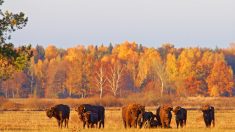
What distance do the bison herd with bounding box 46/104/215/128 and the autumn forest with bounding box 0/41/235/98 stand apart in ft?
292

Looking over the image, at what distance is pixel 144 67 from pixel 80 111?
115 meters

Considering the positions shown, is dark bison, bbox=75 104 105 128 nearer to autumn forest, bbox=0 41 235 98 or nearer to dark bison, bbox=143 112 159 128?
dark bison, bbox=143 112 159 128

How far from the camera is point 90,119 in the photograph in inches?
1966

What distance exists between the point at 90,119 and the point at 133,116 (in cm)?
320

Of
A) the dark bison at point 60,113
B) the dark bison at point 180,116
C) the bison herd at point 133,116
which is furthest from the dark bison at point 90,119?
the dark bison at point 180,116

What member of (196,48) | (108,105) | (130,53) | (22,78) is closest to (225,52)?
(196,48)

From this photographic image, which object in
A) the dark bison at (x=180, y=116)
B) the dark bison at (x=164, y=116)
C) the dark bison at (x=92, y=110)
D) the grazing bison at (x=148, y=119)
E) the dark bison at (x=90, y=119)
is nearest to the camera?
the grazing bison at (x=148, y=119)

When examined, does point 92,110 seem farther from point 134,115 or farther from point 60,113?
point 134,115

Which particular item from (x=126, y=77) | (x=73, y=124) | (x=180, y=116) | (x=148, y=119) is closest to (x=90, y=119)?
(x=148, y=119)

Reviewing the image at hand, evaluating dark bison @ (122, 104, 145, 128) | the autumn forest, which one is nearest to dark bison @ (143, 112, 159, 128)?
dark bison @ (122, 104, 145, 128)

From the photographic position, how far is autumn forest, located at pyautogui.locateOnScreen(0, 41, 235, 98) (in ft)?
490

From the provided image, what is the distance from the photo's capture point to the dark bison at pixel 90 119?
49406 mm

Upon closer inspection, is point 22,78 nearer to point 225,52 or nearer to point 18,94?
point 18,94

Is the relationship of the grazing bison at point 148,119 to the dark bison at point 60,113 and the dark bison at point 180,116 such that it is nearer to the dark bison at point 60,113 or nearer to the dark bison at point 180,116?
the dark bison at point 180,116
